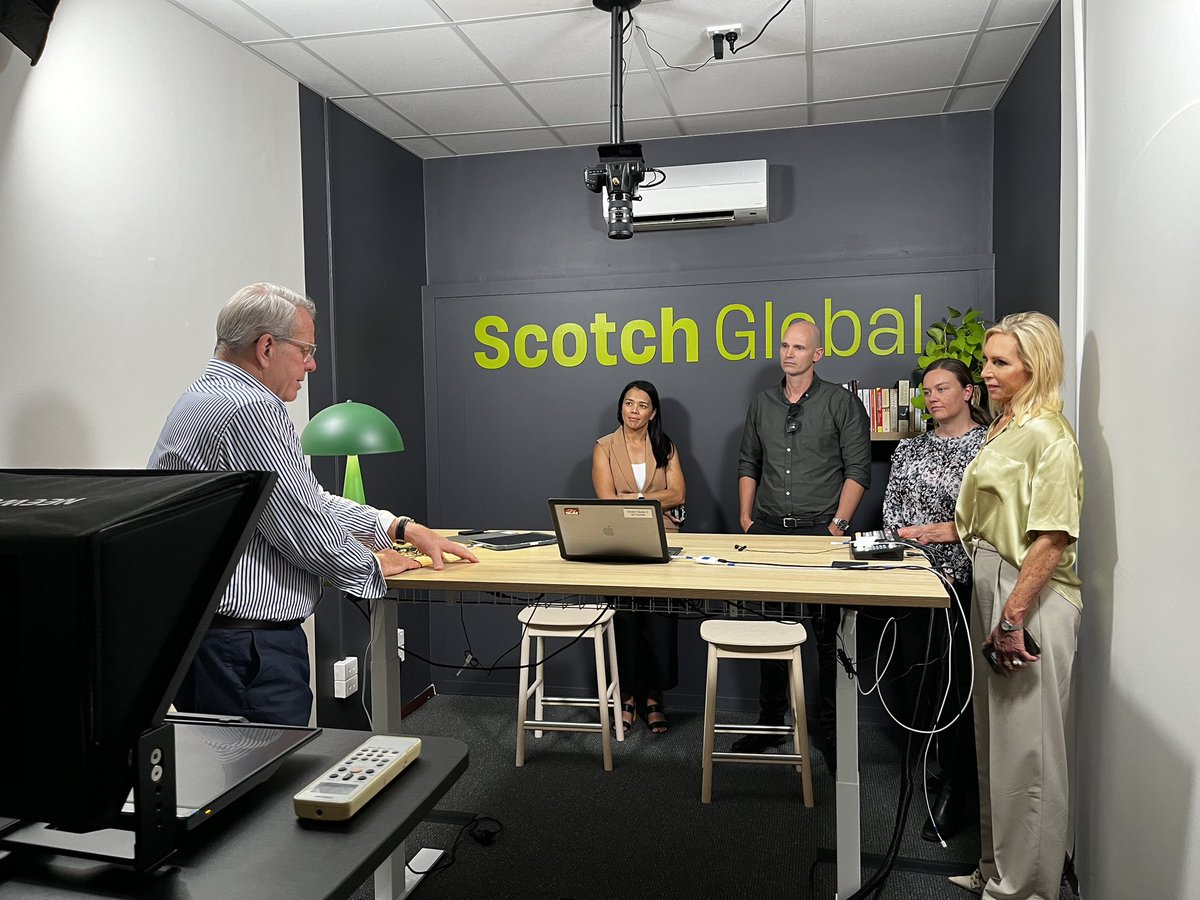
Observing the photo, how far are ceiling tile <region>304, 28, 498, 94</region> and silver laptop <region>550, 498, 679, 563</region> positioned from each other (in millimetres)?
1901

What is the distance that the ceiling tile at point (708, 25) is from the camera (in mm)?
3031

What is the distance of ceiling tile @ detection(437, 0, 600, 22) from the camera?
9.69 feet

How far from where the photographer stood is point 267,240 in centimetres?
350

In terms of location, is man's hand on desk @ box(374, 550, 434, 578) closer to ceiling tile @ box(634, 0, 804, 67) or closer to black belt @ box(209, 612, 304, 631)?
black belt @ box(209, 612, 304, 631)

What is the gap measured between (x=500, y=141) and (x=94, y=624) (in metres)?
4.19

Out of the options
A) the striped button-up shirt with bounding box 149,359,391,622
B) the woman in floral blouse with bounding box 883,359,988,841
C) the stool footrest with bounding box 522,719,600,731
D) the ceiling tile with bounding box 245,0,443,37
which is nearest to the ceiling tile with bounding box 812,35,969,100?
the woman in floral blouse with bounding box 883,359,988,841

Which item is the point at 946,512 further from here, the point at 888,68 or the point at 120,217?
the point at 120,217

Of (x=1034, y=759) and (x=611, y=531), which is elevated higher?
(x=611, y=531)

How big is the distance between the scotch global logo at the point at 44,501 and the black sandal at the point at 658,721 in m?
3.58

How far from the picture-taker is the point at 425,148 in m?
4.64

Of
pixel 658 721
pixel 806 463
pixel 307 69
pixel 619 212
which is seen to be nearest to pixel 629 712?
pixel 658 721

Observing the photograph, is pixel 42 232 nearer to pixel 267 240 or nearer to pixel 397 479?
pixel 267 240

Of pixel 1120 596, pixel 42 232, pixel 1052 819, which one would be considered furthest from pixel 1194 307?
pixel 42 232

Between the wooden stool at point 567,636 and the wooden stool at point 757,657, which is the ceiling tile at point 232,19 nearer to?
the wooden stool at point 567,636
